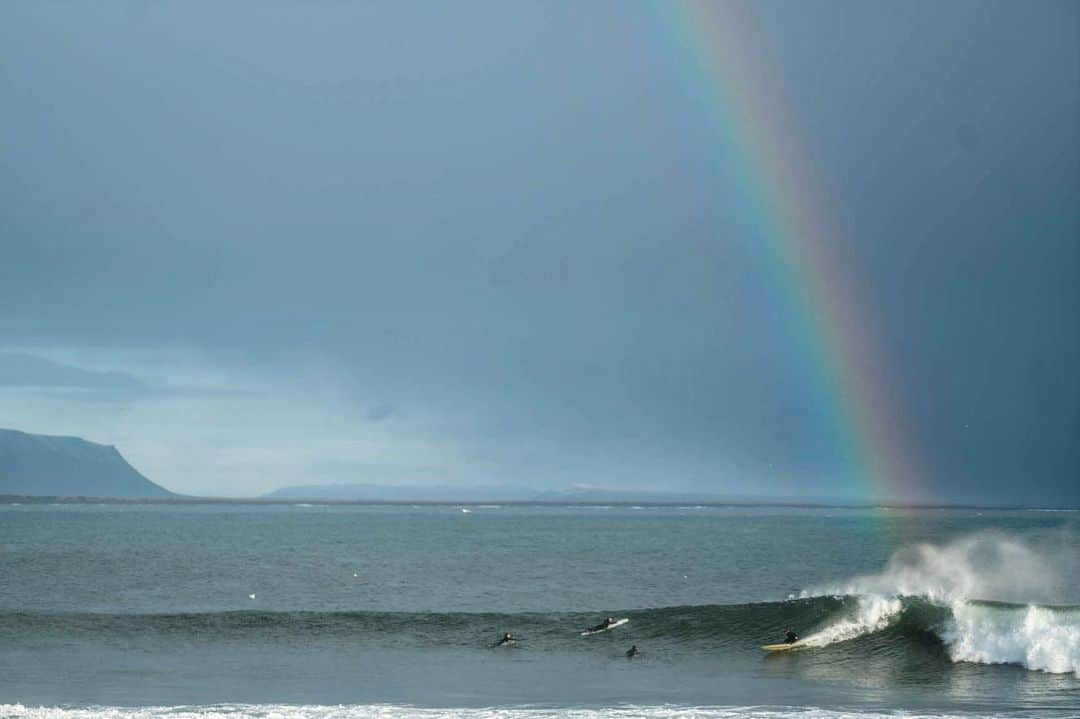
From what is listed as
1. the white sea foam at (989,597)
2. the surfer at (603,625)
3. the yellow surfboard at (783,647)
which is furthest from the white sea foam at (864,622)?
the surfer at (603,625)

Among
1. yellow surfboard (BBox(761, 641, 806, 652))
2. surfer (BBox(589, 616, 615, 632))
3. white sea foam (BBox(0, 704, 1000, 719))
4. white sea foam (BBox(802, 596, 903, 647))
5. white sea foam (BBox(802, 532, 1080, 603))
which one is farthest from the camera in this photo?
white sea foam (BBox(802, 532, 1080, 603))

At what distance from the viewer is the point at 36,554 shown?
9225 centimetres

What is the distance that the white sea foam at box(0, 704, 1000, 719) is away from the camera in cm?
2528

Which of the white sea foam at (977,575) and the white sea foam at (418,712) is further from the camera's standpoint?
the white sea foam at (977,575)

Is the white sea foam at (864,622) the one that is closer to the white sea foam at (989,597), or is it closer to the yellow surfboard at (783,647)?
A: the white sea foam at (989,597)

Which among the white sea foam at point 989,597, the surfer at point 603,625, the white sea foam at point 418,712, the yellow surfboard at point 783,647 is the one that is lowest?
the white sea foam at point 418,712

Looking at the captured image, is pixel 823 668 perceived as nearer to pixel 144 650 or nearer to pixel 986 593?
pixel 144 650

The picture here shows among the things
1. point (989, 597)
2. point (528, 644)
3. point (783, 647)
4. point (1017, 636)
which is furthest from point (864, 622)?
point (989, 597)

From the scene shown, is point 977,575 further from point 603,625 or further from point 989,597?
point 603,625

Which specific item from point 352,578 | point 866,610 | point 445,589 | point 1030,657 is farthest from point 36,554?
point 1030,657

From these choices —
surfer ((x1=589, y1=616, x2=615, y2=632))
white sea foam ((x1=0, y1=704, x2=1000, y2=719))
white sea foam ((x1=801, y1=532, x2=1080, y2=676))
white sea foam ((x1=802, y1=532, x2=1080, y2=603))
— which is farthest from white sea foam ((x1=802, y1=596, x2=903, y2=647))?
white sea foam ((x1=0, y1=704, x2=1000, y2=719))

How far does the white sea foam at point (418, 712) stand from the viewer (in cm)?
2528

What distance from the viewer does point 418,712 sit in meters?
26.3

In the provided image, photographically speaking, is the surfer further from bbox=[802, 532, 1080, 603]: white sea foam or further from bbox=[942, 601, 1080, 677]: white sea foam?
bbox=[942, 601, 1080, 677]: white sea foam
